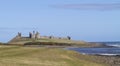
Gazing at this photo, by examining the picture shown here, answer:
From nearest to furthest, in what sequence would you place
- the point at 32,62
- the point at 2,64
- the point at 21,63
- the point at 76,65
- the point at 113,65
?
the point at 2,64
the point at 21,63
the point at 32,62
the point at 76,65
the point at 113,65

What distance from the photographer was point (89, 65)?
5119cm

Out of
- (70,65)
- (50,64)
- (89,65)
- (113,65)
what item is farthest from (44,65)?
(113,65)

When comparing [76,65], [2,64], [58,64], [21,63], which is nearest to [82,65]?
[76,65]

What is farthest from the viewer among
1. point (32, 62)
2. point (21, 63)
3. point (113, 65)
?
point (113, 65)

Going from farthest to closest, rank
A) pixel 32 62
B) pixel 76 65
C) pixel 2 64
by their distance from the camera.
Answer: pixel 76 65 → pixel 32 62 → pixel 2 64

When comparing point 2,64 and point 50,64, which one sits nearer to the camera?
point 2,64

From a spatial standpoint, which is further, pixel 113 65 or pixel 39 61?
pixel 113 65

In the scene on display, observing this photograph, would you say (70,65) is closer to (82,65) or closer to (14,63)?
(82,65)

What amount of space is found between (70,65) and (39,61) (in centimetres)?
350

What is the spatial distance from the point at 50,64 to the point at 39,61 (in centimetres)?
225

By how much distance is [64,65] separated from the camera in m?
47.2

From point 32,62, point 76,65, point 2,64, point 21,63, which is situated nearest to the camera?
point 2,64

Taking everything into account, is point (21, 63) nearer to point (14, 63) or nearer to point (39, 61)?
point (14, 63)

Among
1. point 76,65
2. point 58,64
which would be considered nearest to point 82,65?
point 76,65
